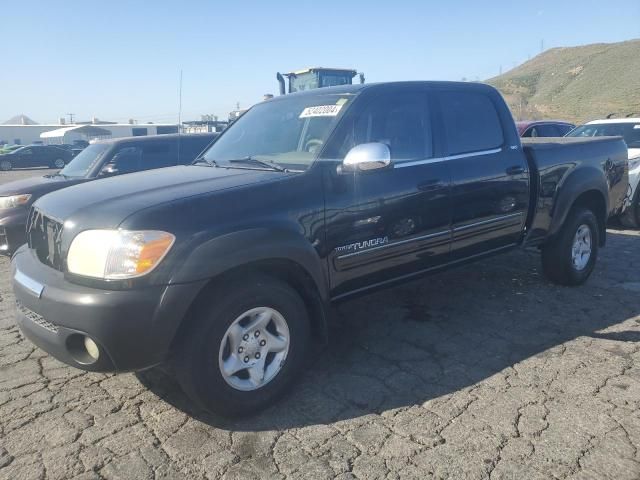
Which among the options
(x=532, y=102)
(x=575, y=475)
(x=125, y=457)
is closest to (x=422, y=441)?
(x=575, y=475)

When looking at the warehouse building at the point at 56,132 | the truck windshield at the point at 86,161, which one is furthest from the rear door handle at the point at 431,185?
the warehouse building at the point at 56,132

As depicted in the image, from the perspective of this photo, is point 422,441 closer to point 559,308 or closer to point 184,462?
point 184,462

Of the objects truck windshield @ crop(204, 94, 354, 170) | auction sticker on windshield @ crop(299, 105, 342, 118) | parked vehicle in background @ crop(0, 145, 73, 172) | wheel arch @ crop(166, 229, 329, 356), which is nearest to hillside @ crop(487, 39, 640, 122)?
parked vehicle in background @ crop(0, 145, 73, 172)

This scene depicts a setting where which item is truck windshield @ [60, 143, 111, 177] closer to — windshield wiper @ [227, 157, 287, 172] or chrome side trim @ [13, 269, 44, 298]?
windshield wiper @ [227, 157, 287, 172]

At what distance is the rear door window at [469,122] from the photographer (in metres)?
4.08

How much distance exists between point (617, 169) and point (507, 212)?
1.99 meters

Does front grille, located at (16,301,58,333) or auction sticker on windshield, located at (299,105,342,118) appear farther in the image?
auction sticker on windshield, located at (299,105,342,118)

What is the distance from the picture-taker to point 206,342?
8.80 ft

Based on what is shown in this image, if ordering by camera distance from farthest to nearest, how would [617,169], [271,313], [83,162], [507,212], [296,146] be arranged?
[83,162] < [617,169] < [507,212] < [296,146] < [271,313]

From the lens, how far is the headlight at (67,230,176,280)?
2531 millimetres

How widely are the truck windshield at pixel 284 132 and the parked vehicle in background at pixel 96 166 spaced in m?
3.38

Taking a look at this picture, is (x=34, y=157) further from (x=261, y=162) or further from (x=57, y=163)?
(x=261, y=162)

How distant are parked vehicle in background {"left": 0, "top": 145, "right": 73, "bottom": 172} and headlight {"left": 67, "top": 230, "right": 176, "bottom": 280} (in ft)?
96.1

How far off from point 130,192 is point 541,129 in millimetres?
11182
